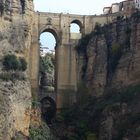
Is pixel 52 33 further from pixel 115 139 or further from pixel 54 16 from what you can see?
pixel 115 139

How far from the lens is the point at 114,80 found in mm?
73500

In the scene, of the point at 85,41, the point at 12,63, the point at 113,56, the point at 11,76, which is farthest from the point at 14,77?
the point at 85,41

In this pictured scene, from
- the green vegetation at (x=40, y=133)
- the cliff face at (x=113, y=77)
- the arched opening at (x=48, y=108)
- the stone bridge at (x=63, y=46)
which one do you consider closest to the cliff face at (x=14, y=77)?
the green vegetation at (x=40, y=133)

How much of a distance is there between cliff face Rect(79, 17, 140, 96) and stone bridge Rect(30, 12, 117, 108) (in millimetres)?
1645

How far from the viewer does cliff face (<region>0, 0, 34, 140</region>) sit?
58.0 meters

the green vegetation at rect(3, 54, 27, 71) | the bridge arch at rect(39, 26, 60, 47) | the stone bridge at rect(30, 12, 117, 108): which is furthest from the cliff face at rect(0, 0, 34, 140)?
the bridge arch at rect(39, 26, 60, 47)

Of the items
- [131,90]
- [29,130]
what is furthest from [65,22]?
[29,130]

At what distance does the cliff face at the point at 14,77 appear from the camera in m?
58.0

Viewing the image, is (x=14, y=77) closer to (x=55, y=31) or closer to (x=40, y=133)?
(x=40, y=133)

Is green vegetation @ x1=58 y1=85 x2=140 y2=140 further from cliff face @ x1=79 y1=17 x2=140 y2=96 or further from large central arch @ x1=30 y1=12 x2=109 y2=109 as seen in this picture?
large central arch @ x1=30 y1=12 x2=109 y2=109

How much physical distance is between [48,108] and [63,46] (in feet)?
23.2

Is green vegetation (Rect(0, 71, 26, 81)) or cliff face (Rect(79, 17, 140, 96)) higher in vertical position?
cliff face (Rect(79, 17, 140, 96))

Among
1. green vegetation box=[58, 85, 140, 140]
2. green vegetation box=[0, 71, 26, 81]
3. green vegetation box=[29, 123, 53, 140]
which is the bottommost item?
green vegetation box=[29, 123, 53, 140]

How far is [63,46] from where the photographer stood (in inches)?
3093
